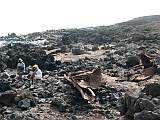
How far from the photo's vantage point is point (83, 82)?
20.9 feet

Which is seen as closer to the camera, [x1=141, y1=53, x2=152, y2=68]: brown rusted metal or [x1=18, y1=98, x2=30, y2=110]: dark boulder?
[x1=18, y1=98, x2=30, y2=110]: dark boulder

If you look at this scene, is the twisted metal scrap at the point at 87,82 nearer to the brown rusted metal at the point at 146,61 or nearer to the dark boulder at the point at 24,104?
Result: the dark boulder at the point at 24,104

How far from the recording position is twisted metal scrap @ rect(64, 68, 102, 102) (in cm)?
578

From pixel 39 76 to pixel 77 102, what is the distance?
2.59m

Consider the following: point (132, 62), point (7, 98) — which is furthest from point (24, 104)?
point (132, 62)

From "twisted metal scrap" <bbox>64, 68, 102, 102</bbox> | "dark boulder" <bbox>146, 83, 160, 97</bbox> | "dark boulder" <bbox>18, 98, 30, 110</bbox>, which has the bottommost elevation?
"dark boulder" <bbox>18, 98, 30, 110</bbox>

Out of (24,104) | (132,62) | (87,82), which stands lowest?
(24,104)

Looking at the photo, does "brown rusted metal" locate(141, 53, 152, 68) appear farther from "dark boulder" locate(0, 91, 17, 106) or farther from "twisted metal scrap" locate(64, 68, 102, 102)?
"dark boulder" locate(0, 91, 17, 106)

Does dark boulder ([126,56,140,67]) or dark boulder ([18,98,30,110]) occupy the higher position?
dark boulder ([126,56,140,67])

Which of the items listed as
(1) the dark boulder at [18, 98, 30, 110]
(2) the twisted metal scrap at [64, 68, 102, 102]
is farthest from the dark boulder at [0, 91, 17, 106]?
(2) the twisted metal scrap at [64, 68, 102, 102]

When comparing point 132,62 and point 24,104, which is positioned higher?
point 132,62

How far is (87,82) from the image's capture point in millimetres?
6445

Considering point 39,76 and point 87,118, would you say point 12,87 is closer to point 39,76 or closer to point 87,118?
point 39,76

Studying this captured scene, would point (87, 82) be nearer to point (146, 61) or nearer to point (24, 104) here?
point (24, 104)
